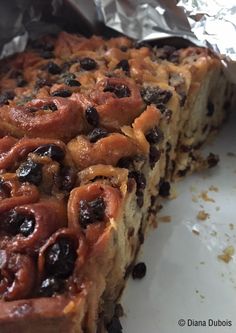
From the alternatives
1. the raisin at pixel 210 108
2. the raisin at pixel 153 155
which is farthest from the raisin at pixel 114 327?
the raisin at pixel 210 108

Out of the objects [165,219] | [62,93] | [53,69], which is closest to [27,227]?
[62,93]

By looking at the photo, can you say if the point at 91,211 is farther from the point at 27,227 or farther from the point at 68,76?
the point at 68,76

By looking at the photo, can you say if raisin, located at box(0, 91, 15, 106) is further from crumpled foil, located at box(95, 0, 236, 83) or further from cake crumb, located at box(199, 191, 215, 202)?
cake crumb, located at box(199, 191, 215, 202)

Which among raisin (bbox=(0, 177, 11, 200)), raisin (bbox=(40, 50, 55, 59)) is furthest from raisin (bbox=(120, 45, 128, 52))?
raisin (bbox=(0, 177, 11, 200))

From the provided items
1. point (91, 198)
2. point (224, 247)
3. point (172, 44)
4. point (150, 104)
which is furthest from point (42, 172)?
point (172, 44)

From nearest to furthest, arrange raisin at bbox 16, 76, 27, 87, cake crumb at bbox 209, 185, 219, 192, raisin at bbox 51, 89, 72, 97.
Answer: raisin at bbox 51, 89, 72, 97
raisin at bbox 16, 76, 27, 87
cake crumb at bbox 209, 185, 219, 192

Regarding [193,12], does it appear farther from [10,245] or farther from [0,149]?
[10,245]

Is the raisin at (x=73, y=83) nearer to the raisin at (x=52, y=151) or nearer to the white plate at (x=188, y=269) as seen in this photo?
the raisin at (x=52, y=151)
